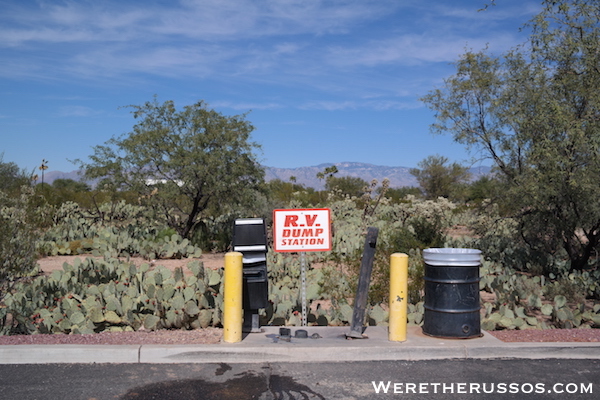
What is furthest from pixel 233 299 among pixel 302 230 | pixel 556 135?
pixel 556 135

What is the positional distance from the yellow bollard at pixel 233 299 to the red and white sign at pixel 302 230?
684mm

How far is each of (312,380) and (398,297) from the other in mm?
1524

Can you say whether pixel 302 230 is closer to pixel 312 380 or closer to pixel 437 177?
pixel 312 380

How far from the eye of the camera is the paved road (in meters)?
5.30

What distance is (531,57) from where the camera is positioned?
44.6 ft

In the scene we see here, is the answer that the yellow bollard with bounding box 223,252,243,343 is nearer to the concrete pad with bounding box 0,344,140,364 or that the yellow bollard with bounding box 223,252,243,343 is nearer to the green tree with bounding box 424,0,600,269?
the concrete pad with bounding box 0,344,140,364

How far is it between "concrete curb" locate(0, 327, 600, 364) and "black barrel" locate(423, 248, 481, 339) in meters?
0.19

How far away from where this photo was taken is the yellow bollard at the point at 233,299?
663 centimetres

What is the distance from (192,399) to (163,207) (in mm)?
15117

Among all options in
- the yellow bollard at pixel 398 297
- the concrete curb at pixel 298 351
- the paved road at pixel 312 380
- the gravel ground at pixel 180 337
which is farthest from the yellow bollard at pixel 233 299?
the yellow bollard at pixel 398 297

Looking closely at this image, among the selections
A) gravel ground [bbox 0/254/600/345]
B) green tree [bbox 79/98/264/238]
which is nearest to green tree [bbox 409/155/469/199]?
green tree [bbox 79/98/264/238]

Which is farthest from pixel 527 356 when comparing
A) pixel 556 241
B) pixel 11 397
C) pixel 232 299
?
pixel 556 241

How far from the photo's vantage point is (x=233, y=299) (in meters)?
6.70

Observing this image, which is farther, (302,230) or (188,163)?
(188,163)
